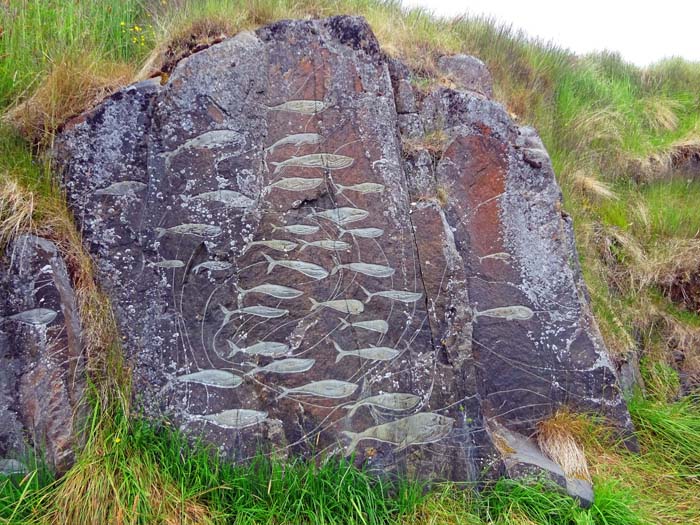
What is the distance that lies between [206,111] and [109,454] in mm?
1775

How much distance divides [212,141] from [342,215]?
788 millimetres

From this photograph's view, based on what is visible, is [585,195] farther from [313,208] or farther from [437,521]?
[437,521]

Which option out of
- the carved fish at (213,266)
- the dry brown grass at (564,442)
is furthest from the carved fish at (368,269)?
the dry brown grass at (564,442)

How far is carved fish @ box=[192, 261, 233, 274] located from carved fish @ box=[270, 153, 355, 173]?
0.56m

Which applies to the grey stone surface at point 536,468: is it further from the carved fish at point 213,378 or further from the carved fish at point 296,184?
the carved fish at point 296,184

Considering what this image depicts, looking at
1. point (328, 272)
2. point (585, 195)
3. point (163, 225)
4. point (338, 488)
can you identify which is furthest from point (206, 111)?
point (585, 195)

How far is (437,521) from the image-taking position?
2.80 metres

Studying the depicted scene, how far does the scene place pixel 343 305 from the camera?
3.06 m

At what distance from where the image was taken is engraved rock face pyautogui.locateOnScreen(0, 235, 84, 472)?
9.03 feet

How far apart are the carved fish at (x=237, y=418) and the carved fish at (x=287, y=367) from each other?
0.20 m

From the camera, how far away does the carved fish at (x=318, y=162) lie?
3145 mm

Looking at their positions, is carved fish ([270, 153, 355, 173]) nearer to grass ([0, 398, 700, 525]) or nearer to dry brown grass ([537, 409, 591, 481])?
grass ([0, 398, 700, 525])

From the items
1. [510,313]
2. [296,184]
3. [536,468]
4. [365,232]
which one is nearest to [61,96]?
[296,184]

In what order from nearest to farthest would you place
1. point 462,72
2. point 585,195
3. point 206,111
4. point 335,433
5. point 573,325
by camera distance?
point 335,433 → point 206,111 → point 573,325 → point 462,72 → point 585,195
